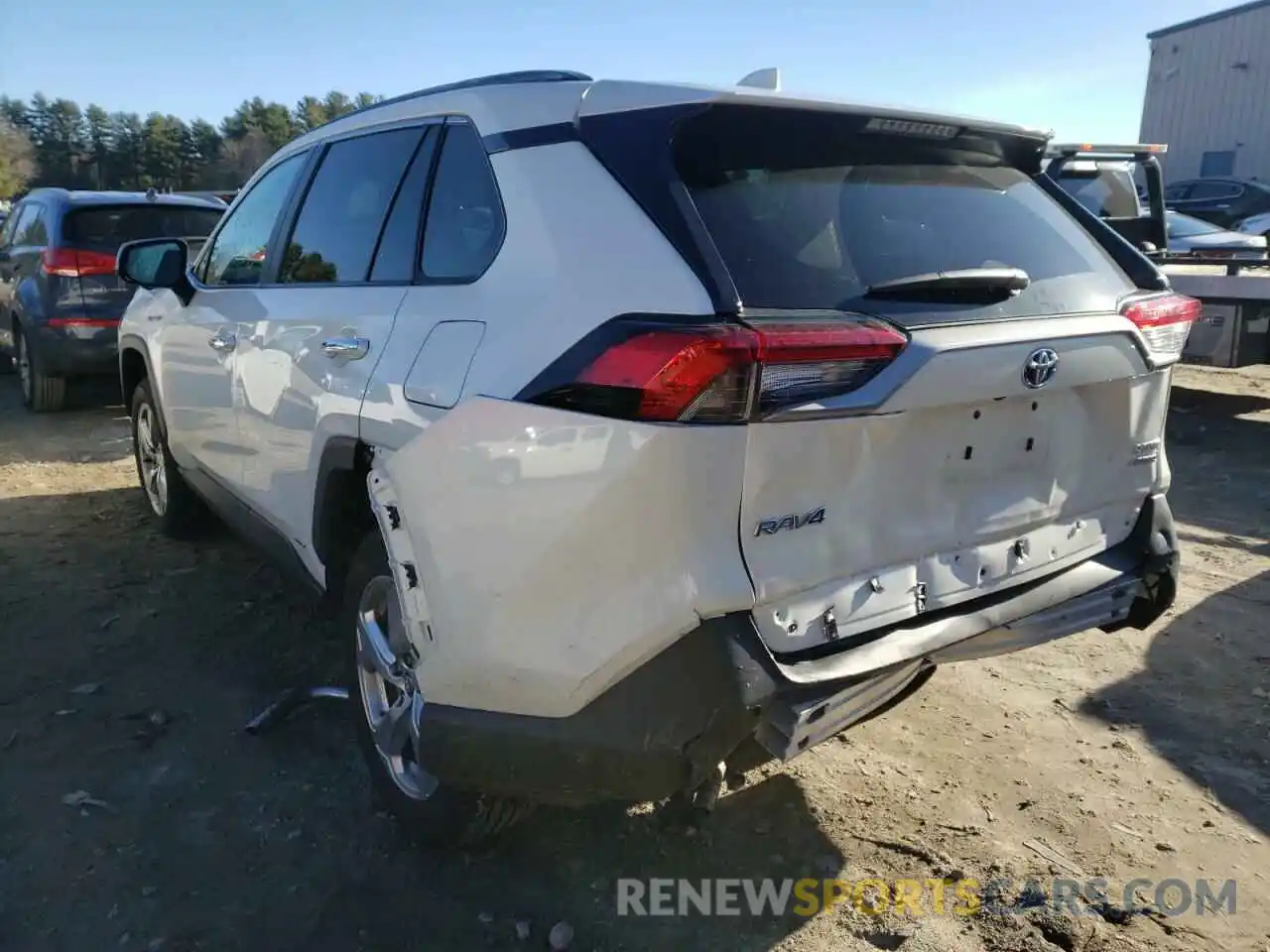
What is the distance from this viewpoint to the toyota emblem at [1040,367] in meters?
2.22

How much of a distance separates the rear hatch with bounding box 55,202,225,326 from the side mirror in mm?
3694

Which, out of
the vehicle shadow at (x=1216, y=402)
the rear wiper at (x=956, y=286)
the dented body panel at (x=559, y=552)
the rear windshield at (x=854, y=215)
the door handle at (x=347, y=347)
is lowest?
the vehicle shadow at (x=1216, y=402)

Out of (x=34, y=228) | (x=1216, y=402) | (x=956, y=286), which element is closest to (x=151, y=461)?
(x=34, y=228)

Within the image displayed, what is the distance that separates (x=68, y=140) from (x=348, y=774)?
70.6 metres

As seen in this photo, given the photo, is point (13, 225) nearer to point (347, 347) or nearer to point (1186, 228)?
point (347, 347)

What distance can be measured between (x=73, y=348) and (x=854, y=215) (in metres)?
7.32

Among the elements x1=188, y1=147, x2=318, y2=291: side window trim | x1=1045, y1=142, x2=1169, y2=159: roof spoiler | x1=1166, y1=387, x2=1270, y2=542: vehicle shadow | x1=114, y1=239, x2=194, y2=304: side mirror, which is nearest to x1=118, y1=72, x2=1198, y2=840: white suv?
x1=188, y1=147, x2=318, y2=291: side window trim

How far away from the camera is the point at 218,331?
3.74m

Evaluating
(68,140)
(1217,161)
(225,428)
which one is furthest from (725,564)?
(68,140)

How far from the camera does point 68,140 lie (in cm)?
6103

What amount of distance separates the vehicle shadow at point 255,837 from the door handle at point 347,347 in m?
1.06

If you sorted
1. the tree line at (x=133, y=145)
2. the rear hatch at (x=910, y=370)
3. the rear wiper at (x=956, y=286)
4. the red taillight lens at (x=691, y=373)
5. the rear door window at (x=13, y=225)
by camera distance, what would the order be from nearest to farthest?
the red taillight lens at (x=691, y=373) < the rear hatch at (x=910, y=370) < the rear wiper at (x=956, y=286) < the rear door window at (x=13, y=225) < the tree line at (x=133, y=145)

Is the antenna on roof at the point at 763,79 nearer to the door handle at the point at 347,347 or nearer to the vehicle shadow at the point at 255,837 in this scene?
the door handle at the point at 347,347

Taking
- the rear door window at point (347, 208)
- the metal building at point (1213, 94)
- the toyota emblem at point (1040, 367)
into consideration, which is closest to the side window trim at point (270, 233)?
the rear door window at point (347, 208)
